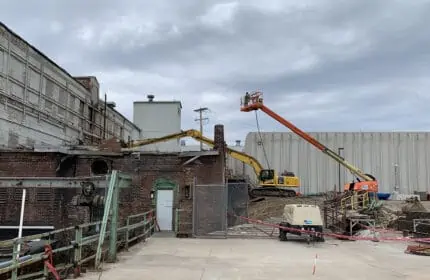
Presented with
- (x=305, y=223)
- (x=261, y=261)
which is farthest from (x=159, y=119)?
(x=261, y=261)

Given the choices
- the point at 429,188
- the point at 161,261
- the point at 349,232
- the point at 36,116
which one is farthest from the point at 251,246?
the point at 429,188

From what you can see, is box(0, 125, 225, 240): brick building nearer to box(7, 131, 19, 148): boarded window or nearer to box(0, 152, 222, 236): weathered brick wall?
box(0, 152, 222, 236): weathered brick wall

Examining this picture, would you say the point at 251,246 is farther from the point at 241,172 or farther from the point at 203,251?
the point at 241,172

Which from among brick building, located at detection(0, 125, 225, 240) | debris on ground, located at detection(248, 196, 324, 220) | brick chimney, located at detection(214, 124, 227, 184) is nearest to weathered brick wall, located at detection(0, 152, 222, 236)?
brick building, located at detection(0, 125, 225, 240)

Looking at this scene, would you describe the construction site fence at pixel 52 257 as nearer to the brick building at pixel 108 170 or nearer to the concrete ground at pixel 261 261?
the concrete ground at pixel 261 261

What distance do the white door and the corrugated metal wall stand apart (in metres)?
29.1

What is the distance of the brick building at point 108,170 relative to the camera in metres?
24.5

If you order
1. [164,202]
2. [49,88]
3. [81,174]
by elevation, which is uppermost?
[49,88]

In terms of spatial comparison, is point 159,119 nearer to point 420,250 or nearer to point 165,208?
point 165,208

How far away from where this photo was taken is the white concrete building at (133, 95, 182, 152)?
167ft

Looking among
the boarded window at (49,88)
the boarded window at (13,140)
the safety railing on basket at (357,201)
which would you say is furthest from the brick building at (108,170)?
the safety railing on basket at (357,201)

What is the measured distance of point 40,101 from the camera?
2988 cm

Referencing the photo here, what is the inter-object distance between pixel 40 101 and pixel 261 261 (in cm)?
2099

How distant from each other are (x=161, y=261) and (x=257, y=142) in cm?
4086
